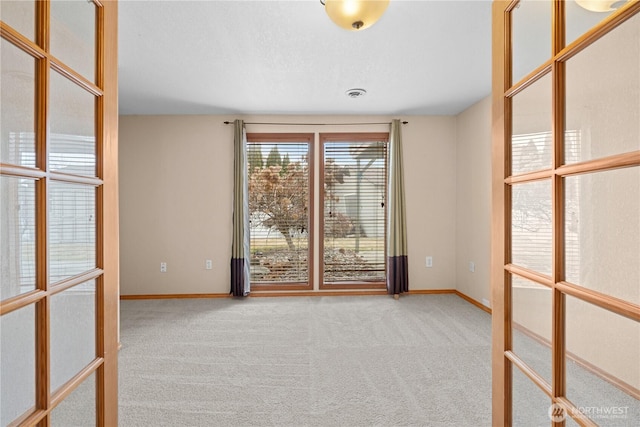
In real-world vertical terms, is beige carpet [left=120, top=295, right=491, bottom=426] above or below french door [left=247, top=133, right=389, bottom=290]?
below

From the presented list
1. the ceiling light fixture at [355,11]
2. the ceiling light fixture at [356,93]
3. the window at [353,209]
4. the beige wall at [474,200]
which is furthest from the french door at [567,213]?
the window at [353,209]

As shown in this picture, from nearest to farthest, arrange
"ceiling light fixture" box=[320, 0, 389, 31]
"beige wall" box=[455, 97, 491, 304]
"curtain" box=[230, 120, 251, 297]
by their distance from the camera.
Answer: "ceiling light fixture" box=[320, 0, 389, 31]
"beige wall" box=[455, 97, 491, 304]
"curtain" box=[230, 120, 251, 297]

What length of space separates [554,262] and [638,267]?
185 mm

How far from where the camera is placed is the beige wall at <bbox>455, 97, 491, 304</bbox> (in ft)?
11.7

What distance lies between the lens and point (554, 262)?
2.55 feet

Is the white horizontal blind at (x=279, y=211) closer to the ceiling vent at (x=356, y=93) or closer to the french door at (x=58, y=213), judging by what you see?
the ceiling vent at (x=356, y=93)

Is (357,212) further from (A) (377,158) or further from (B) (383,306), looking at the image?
(B) (383,306)

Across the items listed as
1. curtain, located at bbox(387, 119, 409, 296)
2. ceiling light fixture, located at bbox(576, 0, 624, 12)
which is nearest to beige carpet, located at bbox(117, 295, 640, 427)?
curtain, located at bbox(387, 119, 409, 296)

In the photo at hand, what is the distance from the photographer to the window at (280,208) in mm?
4250

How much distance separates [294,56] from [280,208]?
2103 millimetres

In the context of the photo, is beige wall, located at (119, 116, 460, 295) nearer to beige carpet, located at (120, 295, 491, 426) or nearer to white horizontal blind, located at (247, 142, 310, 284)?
white horizontal blind, located at (247, 142, 310, 284)

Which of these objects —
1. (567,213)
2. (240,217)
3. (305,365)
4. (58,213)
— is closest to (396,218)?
(240,217)

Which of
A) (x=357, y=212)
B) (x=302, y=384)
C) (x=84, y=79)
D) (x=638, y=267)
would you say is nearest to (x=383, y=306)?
(x=357, y=212)

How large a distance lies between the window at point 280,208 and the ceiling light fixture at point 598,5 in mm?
3629
